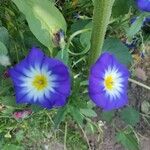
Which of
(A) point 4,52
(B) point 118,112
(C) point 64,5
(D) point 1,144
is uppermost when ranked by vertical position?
(C) point 64,5

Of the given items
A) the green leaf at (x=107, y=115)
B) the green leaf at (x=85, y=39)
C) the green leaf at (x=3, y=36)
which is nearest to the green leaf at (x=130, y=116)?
the green leaf at (x=107, y=115)

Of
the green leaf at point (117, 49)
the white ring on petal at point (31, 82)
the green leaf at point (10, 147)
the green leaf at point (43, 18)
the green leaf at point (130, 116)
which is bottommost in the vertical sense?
the green leaf at point (10, 147)

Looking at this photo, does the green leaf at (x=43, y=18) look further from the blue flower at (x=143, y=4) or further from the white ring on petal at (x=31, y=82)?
the blue flower at (x=143, y=4)

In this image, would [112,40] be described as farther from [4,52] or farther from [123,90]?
[4,52]

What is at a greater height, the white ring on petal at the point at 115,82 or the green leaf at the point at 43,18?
the green leaf at the point at 43,18

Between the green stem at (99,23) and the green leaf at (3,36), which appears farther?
the green leaf at (3,36)

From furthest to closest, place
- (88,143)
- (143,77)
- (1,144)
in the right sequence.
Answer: (143,77) < (88,143) < (1,144)

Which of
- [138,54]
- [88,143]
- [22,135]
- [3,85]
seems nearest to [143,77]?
[138,54]
